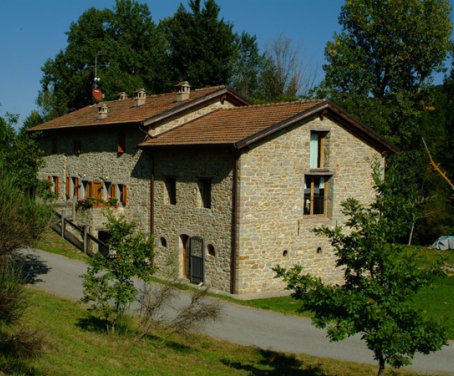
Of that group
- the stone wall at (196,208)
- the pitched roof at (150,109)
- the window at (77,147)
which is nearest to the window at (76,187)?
the window at (77,147)

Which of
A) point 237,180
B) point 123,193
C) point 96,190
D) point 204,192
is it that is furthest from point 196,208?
point 96,190

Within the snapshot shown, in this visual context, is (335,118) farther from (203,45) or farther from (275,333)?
(203,45)

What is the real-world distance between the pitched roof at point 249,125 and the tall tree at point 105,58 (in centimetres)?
2529

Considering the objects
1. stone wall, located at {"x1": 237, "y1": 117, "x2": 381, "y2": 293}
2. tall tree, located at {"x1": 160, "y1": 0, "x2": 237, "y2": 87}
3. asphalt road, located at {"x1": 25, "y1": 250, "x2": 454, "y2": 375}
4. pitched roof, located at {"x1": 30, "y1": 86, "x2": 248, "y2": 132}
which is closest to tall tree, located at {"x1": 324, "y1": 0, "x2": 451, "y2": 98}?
tall tree, located at {"x1": 160, "y1": 0, "x2": 237, "y2": 87}

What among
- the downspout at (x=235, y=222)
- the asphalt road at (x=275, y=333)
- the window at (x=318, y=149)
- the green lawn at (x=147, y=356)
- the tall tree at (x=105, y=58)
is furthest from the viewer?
the tall tree at (x=105, y=58)

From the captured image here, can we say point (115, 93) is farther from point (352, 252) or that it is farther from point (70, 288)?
point (352, 252)

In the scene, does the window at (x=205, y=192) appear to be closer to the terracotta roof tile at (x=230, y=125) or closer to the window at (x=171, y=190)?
the terracotta roof tile at (x=230, y=125)

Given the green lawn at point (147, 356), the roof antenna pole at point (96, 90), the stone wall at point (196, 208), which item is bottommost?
the green lawn at point (147, 356)

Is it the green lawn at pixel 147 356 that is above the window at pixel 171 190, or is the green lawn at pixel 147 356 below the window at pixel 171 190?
below

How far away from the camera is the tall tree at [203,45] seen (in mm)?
43312

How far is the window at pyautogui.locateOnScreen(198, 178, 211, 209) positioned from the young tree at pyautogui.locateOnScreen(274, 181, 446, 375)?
11.7 metres

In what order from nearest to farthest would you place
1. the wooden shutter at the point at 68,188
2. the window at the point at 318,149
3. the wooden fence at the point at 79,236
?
the window at the point at 318,149, the wooden fence at the point at 79,236, the wooden shutter at the point at 68,188

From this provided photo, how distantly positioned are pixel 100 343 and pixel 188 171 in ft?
37.0

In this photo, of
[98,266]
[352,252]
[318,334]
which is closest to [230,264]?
[318,334]
